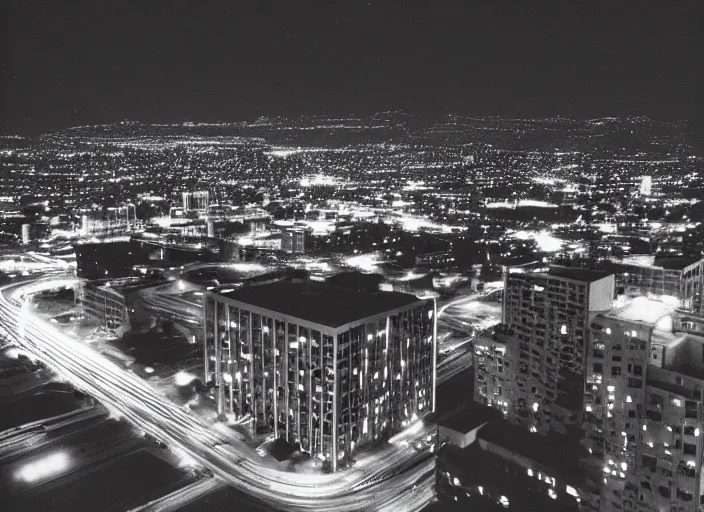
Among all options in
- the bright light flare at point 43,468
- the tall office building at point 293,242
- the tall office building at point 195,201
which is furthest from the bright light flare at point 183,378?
the tall office building at point 195,201

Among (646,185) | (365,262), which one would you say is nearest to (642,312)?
(365,262)

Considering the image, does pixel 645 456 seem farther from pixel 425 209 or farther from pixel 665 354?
pixel 425 209

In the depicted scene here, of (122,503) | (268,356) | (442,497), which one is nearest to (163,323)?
(268,356)

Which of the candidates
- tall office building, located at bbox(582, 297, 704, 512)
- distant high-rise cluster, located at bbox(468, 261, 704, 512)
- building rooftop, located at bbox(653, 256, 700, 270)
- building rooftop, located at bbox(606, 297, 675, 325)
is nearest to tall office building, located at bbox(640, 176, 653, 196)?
building rooftop, located at bbox(653, 256, 700, 270)

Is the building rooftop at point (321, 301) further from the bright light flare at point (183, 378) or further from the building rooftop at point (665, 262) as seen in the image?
the building rooftop at point (665, 262)

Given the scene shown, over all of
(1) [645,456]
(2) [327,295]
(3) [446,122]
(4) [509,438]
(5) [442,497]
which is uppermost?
(3) [446,122]

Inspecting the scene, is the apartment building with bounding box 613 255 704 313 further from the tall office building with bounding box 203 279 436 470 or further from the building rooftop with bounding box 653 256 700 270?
the tall office building with bounding box 203 279 436 470
